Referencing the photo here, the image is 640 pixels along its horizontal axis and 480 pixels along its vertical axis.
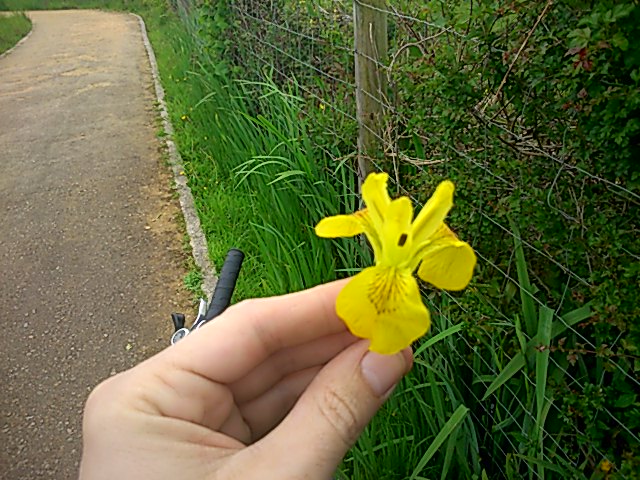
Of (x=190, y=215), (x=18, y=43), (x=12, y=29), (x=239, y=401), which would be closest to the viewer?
(x=239, y=401)

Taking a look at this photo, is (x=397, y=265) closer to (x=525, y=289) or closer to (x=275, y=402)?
(x=275, y=402)

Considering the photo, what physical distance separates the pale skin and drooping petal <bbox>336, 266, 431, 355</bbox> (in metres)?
0.18

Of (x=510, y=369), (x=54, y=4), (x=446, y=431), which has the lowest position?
(x=54, y=4)

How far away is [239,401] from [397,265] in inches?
24.1

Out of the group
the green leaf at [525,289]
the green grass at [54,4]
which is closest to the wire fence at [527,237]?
the green leaf at [525,289]

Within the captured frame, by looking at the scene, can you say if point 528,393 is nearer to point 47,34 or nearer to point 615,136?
point 615,136

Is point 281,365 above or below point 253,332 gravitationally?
below

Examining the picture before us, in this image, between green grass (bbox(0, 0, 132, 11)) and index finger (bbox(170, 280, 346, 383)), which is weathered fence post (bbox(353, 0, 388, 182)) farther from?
green grass (bbox(0, 0, 132, 11))

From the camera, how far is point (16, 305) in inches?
164

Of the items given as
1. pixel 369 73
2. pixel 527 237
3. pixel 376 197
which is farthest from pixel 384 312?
pixel 369 73

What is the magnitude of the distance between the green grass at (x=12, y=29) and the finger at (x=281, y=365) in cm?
1325

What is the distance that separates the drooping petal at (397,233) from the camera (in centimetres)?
98

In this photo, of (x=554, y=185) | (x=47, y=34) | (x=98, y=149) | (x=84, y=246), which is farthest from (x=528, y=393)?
(x=47, y=34)

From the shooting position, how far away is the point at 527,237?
6.36 feet
